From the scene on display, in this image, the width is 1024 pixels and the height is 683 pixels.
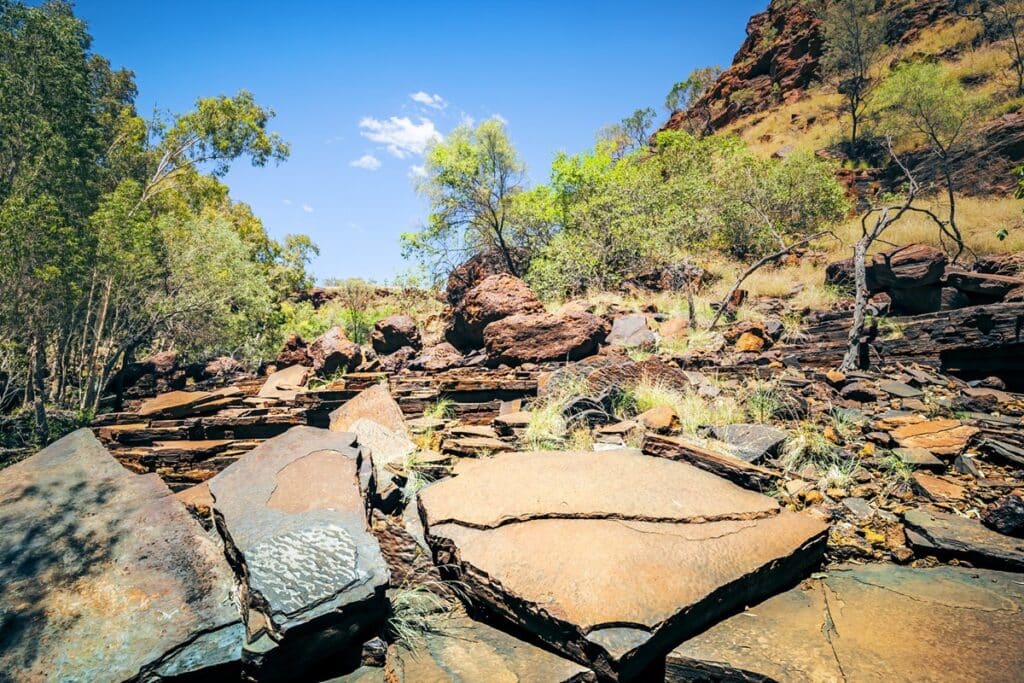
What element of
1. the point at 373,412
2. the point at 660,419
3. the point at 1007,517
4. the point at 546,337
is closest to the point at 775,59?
the point at 546,337

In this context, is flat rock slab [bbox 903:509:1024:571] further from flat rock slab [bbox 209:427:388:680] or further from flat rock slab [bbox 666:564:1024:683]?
flat rock slab [bbox 209:427:388:680]

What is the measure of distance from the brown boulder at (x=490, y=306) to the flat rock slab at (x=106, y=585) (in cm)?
629

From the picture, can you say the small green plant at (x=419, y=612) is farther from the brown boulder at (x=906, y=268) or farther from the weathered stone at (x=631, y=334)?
Result: the brown boulder at (x=906, y=268)

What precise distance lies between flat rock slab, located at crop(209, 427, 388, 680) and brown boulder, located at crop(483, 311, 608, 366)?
487 centimetres

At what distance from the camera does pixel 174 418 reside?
6078 mm

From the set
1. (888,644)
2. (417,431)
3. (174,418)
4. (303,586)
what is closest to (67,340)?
(174,418)

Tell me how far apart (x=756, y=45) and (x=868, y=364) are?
54.6m

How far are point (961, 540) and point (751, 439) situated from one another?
1.52 m

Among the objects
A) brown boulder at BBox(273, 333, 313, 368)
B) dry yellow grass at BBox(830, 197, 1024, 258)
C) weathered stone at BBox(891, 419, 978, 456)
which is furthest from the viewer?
dry yellow grass at BBox(830, 197, 1024, 258)

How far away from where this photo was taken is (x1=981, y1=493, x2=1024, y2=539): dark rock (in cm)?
278

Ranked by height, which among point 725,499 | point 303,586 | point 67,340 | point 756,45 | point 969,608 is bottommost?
point 969,608

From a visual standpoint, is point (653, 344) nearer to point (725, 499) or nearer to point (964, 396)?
point (964, 396)

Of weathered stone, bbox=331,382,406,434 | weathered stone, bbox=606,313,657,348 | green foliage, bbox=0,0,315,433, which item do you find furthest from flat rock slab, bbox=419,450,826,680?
green foliage, bbox=0,0,315,433

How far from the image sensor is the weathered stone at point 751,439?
3.90 meters
